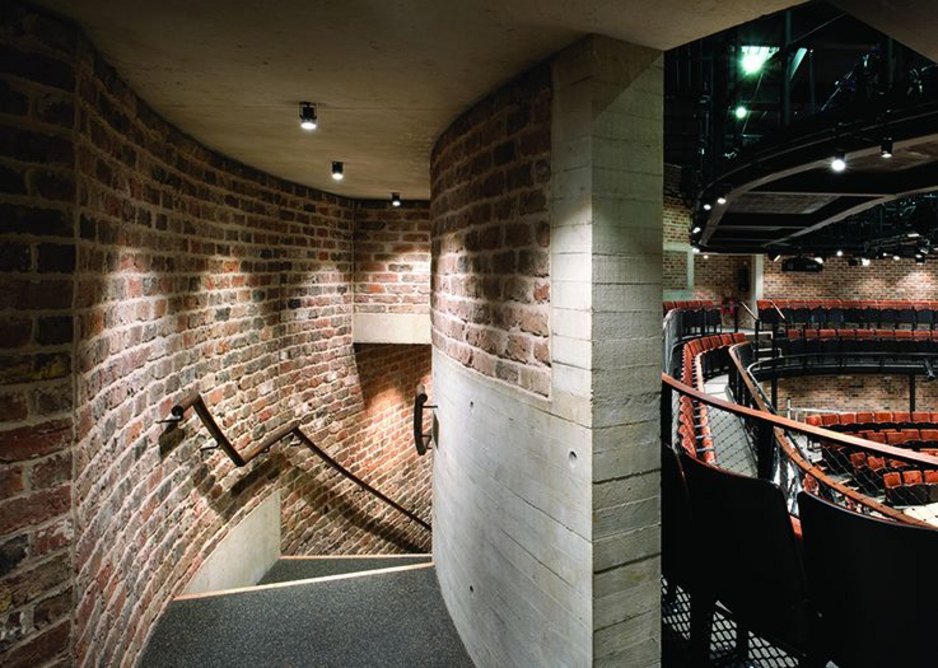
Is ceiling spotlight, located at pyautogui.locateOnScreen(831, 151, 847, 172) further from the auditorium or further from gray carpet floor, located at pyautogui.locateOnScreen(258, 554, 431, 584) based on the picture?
gray carpet floor, located at pyautogui.locateOnScreen(258, 554, 431, 584)

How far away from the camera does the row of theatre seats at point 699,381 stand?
12.5 ft

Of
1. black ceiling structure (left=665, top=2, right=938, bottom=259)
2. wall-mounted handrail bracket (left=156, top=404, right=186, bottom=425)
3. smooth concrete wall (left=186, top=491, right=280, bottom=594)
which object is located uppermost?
black ceiling structure (left=665, top=2, right=938, bottom=259)

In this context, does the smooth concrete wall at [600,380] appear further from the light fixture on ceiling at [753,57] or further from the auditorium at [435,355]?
the light fixture on ceiling at [753,57]

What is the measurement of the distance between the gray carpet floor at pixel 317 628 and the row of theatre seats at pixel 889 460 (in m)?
5.64

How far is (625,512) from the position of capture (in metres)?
1.67

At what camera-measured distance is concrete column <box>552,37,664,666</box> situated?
5.27ft

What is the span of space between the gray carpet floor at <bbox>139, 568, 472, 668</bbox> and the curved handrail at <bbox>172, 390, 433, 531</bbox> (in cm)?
86

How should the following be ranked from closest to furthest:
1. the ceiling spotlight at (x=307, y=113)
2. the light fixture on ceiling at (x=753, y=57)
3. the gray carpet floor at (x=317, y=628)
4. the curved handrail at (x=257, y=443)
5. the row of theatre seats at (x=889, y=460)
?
the ceiling spotlight at (x=307, y=113)
the gray carpet floor at (x=317, y=628)
the curved handrail at (x=257, y=443)
the light fixture on ceiling at (x=753, y=57)
the row of theatre seats at (x=889, y=460)

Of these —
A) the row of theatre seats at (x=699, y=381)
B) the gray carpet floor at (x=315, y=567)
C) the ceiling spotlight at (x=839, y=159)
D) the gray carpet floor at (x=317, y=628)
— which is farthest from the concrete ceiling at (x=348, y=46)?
the gray carpet floor at (x=315, y=567)

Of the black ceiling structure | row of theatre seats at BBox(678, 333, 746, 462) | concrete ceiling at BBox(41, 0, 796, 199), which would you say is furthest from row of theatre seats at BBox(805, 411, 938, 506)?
concrete ceiling at BBox(41, 0, 796, 199)

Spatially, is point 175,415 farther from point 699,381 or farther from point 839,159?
point 699,381

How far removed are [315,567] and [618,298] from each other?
3744mm

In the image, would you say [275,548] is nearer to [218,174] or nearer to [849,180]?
[218,174]

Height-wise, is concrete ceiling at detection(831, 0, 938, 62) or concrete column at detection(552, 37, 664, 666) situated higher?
concrete ceiling at detection(831, 0, 938, 62)
